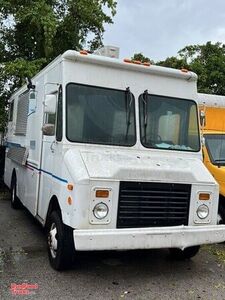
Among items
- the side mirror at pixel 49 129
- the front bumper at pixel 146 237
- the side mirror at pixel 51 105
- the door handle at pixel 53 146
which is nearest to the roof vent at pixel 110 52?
the side mirror at pixel 51 105

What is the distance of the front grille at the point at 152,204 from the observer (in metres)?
5.18

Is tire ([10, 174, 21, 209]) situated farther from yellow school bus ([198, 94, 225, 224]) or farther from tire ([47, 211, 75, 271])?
yellow school bus ([198, 94, 225, 224])

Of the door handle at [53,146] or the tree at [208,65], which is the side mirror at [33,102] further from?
the tree at [208,65]

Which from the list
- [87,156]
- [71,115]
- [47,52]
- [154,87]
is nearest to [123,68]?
[154,87]

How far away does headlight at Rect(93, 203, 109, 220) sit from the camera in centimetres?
502

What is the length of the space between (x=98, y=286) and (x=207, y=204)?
173 cm

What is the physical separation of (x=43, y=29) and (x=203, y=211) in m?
9.13

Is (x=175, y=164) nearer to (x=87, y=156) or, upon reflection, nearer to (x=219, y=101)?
(x=87, y=156)

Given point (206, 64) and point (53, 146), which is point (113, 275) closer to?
point (53, 146)

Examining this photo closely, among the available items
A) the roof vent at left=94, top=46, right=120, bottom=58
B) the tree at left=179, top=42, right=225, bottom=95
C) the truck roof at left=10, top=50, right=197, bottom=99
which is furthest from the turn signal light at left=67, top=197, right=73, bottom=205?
the tree at left=179, top=42, right=225, bottom=95

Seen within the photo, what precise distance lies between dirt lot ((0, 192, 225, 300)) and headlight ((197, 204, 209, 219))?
0.85m

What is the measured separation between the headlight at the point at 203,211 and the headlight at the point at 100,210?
1275 millimetres

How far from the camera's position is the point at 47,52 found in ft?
43.6

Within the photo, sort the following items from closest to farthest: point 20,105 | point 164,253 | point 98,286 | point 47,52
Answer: point 98,286
point 164,253
point 20,105
point 47,52
